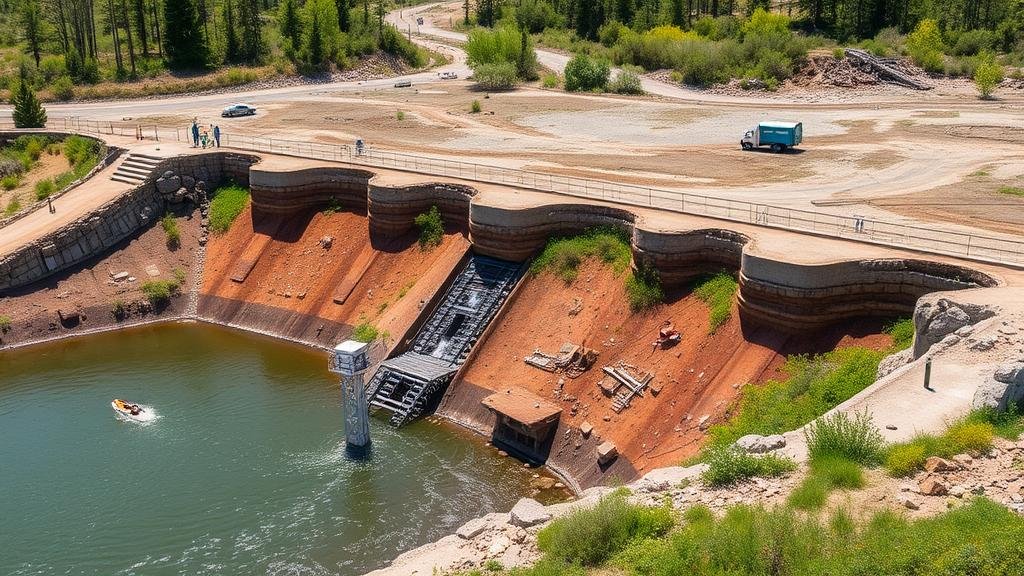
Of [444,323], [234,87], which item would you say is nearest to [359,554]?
[444,323]

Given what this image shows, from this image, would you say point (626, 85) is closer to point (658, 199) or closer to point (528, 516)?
point (658, 199)

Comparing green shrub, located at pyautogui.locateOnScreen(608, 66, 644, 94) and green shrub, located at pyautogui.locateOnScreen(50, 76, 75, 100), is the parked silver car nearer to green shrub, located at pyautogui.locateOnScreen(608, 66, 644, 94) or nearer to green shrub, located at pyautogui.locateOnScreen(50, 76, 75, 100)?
green shrub, located at pyautogui.locateOnScreen(50, 76, 75, 100)

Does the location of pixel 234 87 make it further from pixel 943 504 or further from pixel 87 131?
pixel 943 504

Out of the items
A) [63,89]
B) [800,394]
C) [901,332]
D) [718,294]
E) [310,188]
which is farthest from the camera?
[63,89]

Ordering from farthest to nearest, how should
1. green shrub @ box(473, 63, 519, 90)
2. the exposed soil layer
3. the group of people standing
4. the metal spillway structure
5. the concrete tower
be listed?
green shrub @ box(473, 63, 519, 90), the group of people standing, the exposed soil layer, the metal spillway structure, the concrete tower

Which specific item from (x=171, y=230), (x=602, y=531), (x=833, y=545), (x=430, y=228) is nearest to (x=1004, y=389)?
(x=833, y=545)

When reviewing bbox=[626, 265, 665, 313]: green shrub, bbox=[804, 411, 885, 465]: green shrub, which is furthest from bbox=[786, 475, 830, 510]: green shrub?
bbox=[626, 265, 665, 313]: green shrub

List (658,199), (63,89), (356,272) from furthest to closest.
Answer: (63,89) → (356,272) → (658,199)
